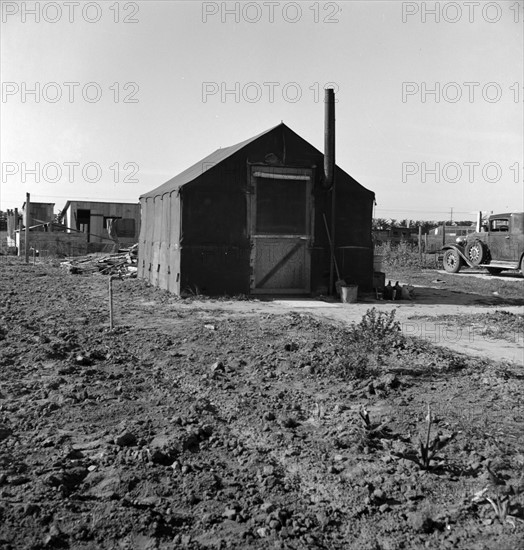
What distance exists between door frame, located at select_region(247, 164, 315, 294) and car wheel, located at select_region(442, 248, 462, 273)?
1255cm

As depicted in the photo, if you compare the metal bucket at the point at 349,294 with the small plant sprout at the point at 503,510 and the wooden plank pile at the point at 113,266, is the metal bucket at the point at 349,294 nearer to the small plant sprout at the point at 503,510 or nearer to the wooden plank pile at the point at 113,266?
the wooden plank pile at the point at 113,266

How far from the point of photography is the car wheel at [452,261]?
90.6ft

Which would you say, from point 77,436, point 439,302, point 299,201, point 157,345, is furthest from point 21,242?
point 77,436

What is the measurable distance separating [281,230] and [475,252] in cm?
1283

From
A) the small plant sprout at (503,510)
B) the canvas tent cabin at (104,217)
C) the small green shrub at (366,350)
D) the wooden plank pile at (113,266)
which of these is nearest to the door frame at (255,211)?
the wooden plank pile at (113,266)

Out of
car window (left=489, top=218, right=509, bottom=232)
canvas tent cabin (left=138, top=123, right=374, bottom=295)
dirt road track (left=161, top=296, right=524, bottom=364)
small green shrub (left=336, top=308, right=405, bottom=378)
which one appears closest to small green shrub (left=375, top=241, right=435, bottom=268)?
car window (left=489, top=218, right=509, bottom=232)

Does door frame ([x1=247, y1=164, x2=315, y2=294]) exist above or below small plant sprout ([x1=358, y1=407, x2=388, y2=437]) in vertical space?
above

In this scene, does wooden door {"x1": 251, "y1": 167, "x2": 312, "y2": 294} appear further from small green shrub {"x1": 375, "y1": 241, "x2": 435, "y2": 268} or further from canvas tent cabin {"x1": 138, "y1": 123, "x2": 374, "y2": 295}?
small green shrub {"x1": 375, "y1": 241, "x2": 435, "y2": 268}

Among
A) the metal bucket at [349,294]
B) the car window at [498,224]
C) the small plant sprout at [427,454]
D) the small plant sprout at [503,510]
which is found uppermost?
the car window at [498,224]

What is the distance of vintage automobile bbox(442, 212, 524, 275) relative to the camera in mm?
24875

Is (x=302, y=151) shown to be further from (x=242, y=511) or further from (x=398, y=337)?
(x=242, y=511)

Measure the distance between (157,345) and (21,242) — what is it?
34.5m

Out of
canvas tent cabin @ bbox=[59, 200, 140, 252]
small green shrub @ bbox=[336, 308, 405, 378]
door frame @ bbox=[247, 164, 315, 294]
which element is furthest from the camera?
canvas tent cabin @ bbox=[59, 200, 140, 252]

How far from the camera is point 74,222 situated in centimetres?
4809
